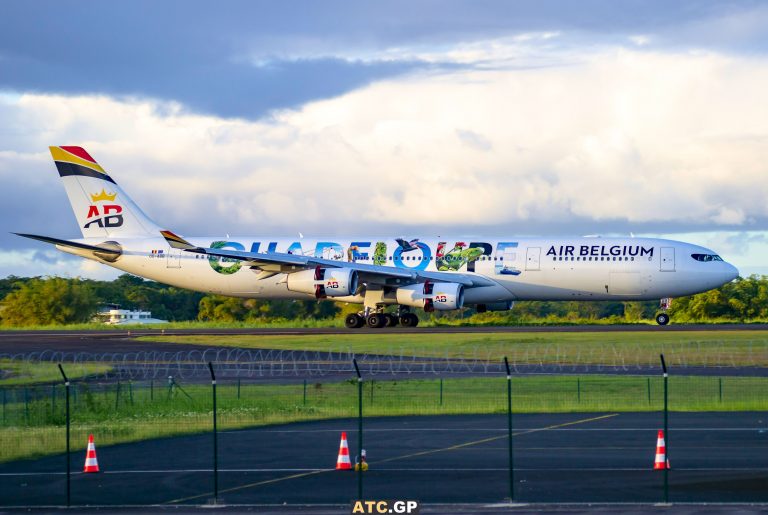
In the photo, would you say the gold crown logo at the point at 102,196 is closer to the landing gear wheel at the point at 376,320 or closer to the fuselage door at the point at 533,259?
the landing gear wheel at the point at 376,320

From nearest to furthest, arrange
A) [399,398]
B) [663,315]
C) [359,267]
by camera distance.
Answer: [399,398]
[359,267]
[663,315]

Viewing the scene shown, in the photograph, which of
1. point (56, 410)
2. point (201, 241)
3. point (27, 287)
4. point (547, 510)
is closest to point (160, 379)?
point (56, 410)

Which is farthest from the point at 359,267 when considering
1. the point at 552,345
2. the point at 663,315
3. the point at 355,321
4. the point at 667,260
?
the point at 663,315

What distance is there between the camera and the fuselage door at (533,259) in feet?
195

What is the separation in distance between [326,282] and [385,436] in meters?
34.4

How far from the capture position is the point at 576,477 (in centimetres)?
1984

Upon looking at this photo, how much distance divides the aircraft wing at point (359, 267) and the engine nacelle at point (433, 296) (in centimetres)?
57

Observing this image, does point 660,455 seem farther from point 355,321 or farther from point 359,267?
point 355,321

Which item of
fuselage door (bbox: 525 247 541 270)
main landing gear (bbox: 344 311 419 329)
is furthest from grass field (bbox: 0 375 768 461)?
main landing gear (bbox: 344 311 419 329)

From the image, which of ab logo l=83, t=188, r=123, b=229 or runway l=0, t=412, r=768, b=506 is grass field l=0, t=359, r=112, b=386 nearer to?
runway l=0, t=412, r=768, b=506

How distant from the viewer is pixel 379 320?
61.9m

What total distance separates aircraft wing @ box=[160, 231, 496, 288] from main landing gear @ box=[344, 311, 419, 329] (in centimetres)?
199

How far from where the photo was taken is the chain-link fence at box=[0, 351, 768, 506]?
19.0m

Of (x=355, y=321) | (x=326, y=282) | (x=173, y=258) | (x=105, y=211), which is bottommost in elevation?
(x=355, y=321)
